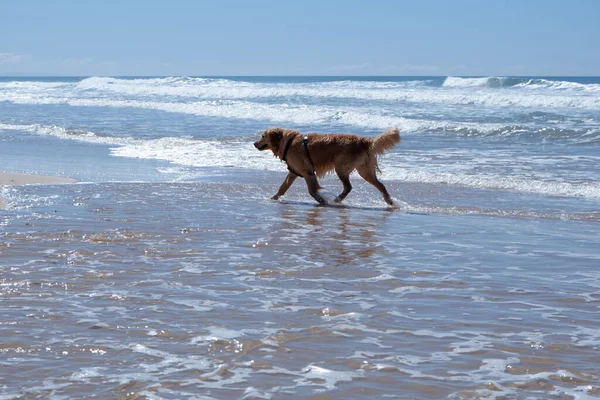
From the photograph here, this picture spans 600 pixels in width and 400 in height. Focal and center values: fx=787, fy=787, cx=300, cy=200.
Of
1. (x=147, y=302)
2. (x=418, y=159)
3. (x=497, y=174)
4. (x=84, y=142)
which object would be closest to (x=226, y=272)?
(x=147, y=302)

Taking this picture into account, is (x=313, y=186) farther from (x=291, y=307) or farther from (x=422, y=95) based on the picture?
(x=422, y=95)

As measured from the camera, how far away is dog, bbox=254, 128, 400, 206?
34.3 ft

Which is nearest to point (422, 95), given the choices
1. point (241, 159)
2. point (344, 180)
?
point (241, 159)

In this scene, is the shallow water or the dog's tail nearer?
the shallow water

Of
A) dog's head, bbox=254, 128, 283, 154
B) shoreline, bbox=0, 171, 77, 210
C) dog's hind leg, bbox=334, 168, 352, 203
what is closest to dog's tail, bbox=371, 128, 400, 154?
dog's hind leg, bbox=334, 168, 352, 203

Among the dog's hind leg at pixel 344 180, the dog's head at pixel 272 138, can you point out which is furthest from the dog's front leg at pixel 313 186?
the dog's head at pixel 272 138

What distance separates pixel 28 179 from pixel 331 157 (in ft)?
15.0

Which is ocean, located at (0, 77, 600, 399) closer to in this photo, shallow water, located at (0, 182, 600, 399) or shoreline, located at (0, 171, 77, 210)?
shallow water, located at (0, 182, 600, 399)

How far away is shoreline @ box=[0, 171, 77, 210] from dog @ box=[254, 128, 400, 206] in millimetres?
3328

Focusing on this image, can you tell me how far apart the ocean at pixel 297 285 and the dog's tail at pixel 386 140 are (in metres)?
0.87

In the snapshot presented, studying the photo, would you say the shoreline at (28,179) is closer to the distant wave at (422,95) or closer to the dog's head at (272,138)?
the dog's head at (272,138)

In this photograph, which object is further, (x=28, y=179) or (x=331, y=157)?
(x=28, y=179)

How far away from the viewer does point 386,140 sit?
10195mm

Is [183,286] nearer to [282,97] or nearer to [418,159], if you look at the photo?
[418,159]
